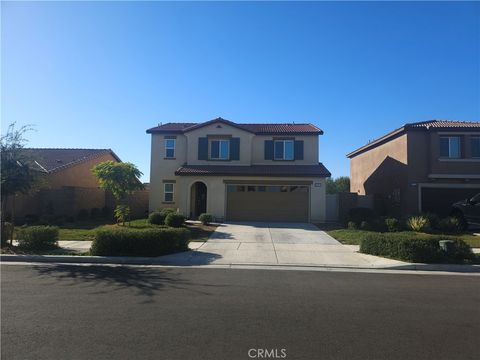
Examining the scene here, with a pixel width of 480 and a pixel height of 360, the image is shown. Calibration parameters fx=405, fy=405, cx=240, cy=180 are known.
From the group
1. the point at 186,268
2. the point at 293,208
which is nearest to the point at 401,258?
the point at 186,268

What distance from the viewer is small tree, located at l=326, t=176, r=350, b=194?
144 ft

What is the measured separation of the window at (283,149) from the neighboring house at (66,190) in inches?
389

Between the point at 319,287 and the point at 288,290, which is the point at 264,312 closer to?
the point at 288,290

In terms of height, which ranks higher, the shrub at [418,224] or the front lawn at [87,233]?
the shrub at [418,224]

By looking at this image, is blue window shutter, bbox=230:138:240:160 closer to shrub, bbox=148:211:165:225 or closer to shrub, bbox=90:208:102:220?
shrub, bbox=148:211:165:225

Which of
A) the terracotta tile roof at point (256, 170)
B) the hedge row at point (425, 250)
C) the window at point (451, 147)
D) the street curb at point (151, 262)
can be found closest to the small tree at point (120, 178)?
the terracotta tile roof at point (256, 170)

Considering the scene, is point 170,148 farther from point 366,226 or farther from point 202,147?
point 366,226

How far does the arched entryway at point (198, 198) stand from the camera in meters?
26.0

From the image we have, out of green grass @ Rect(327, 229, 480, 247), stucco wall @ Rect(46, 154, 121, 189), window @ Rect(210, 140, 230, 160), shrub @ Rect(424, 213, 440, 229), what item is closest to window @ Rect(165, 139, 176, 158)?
window @ Rect(210, 140, 230, 160)

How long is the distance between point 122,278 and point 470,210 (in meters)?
16.6

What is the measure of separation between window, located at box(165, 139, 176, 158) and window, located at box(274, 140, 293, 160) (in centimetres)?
685

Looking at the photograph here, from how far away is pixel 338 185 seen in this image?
44.9m

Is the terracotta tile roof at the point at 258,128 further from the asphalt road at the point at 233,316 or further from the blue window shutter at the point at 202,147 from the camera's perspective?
the asphalt road at the point at 233,316

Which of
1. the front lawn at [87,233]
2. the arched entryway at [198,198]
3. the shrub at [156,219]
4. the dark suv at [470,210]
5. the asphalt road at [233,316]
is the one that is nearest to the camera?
the asphalt road at [233,316]
